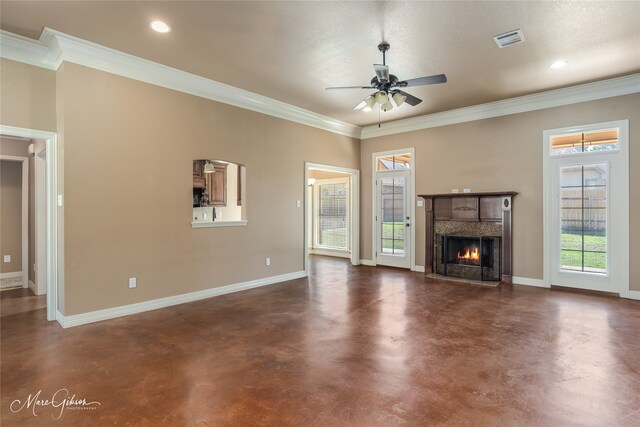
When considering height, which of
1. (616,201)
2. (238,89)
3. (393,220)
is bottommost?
(393,220)

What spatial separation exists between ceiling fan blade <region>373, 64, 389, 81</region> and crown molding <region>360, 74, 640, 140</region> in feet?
10.9

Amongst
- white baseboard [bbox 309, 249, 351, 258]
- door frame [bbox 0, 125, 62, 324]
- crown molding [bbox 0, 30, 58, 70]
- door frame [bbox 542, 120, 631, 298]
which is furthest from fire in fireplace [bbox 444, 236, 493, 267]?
crown molding [bbox 0, 30, 58, 70]

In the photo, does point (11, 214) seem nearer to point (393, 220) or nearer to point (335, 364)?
point (335, 364)

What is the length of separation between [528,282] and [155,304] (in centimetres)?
580

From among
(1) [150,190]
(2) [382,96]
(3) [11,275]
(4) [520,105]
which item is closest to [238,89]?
(1) [150,190]

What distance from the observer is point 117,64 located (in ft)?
13.1

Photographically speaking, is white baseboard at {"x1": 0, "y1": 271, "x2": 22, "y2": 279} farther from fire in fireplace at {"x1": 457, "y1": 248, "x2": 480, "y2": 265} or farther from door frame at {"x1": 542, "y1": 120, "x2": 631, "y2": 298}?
door frame at {"x1": 542, "y1": 120, "x2": 631, "y2": 298}

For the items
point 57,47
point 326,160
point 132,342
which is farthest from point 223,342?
point 326,160

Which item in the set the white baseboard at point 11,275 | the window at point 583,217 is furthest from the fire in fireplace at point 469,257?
the white baseboard at point 11,275

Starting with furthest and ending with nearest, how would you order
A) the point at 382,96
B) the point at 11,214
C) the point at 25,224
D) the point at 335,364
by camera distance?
the point at 11,214 → the point at 25,224 → the point at 382,96 → the point at 335,364

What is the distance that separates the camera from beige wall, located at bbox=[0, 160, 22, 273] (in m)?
5.86

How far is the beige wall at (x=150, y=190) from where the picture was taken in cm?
376

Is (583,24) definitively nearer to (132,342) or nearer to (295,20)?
(295,20)

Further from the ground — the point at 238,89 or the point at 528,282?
the point at 238,89
